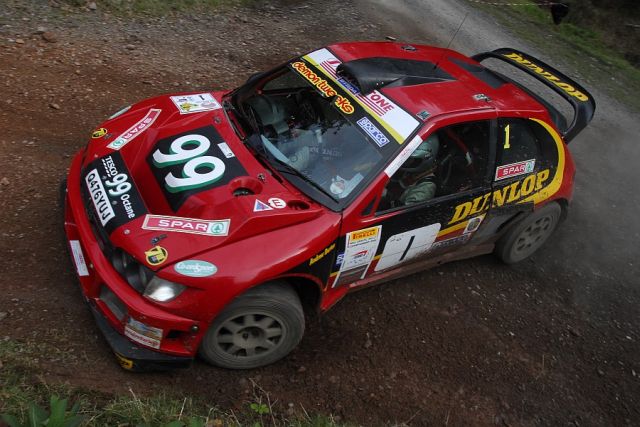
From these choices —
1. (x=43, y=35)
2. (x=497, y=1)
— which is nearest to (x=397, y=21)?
(x=497, y=1)

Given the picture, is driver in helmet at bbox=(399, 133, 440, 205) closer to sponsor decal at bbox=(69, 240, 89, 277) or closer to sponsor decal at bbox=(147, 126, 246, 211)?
sponsor decal at bbox=(147, 126, 246, 211)

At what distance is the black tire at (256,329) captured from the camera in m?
3.16

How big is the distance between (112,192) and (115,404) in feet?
4.11

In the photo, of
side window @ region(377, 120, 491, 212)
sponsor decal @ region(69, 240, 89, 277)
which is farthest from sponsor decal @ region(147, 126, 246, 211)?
side window @ region(377, 120, 491, 212)

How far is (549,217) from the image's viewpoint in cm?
488

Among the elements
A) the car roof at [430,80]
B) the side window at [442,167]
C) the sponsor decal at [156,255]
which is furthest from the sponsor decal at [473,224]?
the sponsor decal at [156,255]

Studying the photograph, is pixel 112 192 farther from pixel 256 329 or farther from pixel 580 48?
pixel 580 48

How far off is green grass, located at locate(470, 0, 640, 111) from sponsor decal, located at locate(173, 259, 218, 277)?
8.59 meters

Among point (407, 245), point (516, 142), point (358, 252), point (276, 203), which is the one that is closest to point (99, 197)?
point (276, 203)

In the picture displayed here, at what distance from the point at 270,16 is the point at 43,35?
11.4 ft

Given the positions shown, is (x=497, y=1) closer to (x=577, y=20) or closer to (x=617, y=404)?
(x=577, y=20)

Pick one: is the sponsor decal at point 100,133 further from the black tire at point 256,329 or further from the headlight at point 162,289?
the black tire at point 256,329

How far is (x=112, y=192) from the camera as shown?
337 centimetres

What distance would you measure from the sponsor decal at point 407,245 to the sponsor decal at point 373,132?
64 cm
